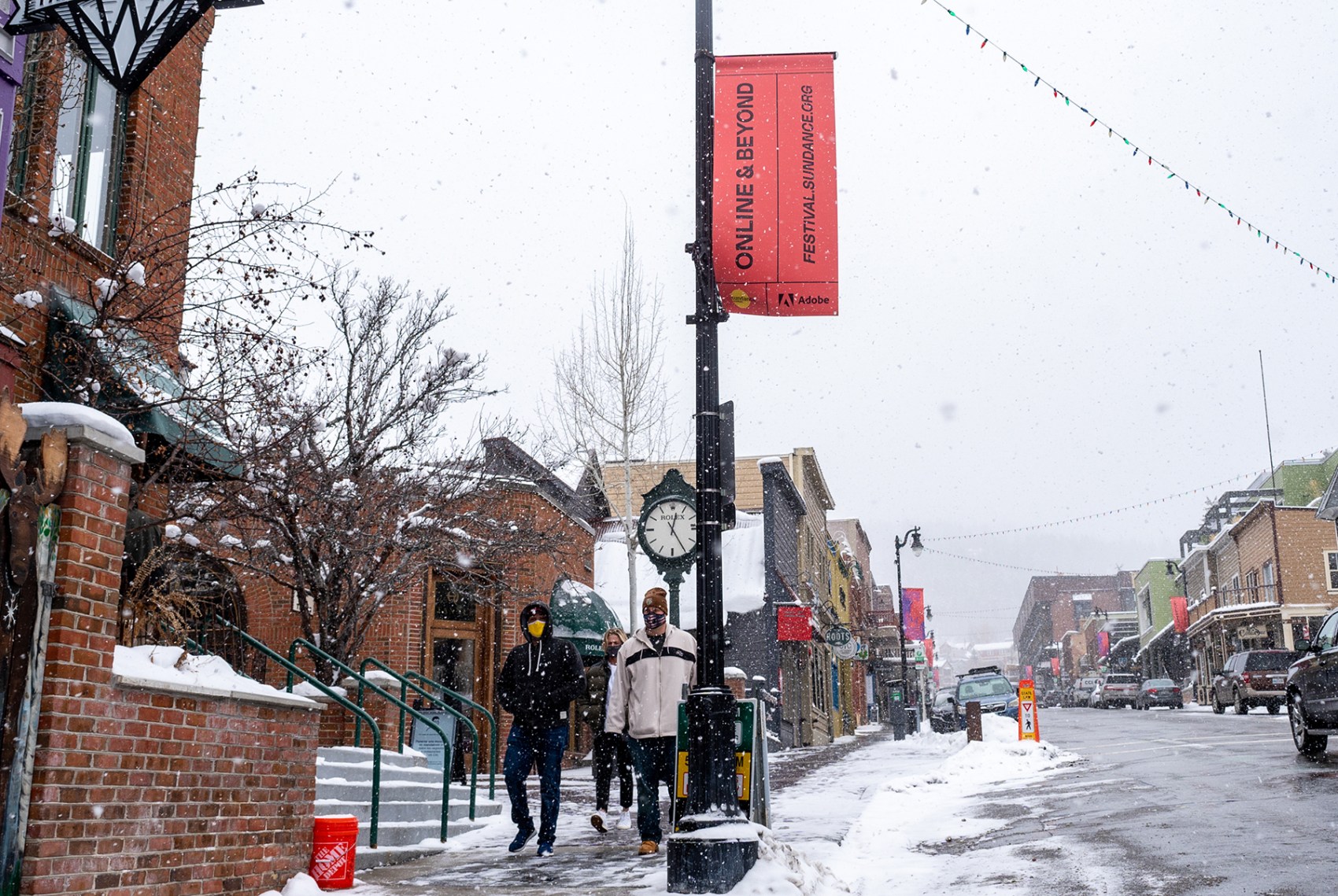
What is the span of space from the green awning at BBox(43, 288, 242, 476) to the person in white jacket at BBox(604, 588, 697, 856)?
3386 millimetres

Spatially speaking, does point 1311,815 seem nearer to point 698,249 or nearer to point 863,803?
point 863,803

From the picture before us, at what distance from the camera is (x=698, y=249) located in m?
7.69

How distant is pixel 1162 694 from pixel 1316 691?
120ft

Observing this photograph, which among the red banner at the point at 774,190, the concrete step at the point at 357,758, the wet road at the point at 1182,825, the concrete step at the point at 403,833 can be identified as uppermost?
the red banner at the point at 774,190

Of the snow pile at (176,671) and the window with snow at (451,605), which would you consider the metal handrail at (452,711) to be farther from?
the window with snow at (451,605)

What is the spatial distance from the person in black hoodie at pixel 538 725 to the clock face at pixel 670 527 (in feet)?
13.3

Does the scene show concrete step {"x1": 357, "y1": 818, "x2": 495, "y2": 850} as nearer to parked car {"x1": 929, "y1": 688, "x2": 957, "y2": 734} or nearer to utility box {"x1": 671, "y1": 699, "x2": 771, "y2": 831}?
utility box {"x1": 671, "y1": 699, "x2": 771, "y2": 831}

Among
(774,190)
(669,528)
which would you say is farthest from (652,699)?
(669,528)

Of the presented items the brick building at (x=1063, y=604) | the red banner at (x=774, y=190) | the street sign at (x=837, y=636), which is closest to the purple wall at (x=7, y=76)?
the red banner at (x=774, y=190)

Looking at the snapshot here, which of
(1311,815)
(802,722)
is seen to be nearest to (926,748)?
(802,722)

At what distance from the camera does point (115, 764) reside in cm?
521

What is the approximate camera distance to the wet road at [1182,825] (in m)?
6.56

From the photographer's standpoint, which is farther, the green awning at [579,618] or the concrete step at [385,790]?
the green awning at [579,618]

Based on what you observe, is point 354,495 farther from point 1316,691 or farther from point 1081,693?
point 1081,693
